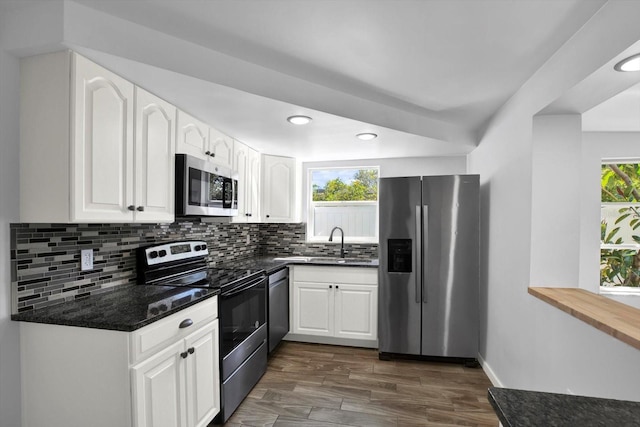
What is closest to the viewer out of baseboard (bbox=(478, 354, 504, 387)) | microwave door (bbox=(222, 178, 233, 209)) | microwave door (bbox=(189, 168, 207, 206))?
microwave door (bbox=(189, 168, 207, 206))

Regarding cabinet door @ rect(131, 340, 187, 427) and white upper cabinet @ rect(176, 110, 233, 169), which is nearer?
cabinet door @ rect(131, 340, 187, 427)

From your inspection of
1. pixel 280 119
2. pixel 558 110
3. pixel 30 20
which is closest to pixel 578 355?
pixel 558 110

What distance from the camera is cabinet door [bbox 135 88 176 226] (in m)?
1.80

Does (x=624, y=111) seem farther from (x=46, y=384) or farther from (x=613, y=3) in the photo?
(x=46, y=384)

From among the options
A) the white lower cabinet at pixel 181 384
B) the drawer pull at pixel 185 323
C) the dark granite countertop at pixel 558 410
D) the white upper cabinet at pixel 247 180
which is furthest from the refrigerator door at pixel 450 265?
the dark granite countertop at pixel 558 410

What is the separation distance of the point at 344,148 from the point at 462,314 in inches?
78.4

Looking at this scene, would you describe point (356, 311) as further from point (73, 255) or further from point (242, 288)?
point (73, 255)

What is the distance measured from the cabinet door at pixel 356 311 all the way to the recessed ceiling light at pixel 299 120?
174 centimetres

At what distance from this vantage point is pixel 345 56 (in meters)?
1.77

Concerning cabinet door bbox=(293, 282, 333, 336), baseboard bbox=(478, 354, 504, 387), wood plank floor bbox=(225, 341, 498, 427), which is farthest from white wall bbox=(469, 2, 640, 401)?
cabinet door bbox=(293, 282, 333, 336)

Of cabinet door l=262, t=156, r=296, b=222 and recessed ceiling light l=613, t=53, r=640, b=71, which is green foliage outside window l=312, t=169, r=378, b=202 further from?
recessed ceiling light l=613, t=53, r=640, b=71

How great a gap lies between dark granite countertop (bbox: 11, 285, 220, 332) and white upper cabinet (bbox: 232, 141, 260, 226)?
1.21 metres

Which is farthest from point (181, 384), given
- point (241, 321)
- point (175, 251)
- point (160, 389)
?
point (175, 251)

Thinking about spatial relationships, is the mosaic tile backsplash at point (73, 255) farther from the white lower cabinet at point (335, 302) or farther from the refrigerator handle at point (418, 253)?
the refrigerator handle at point (418, 253)
